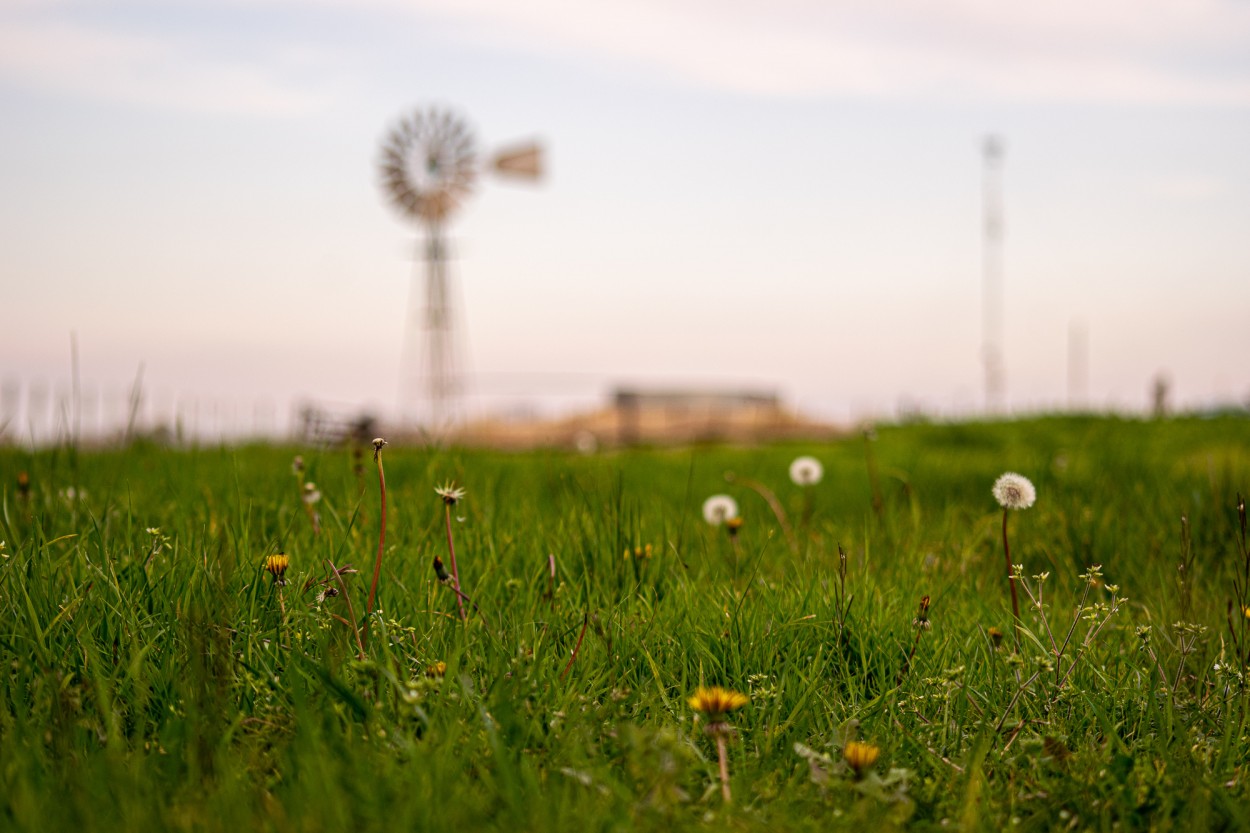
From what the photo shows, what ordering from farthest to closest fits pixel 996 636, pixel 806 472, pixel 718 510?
1. pixel 806 472
2. pixel 718 510
3. pixel 996 636

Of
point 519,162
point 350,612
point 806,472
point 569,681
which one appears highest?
point 519,162

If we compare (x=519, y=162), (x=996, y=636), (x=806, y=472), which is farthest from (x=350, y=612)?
(x=519, y=162)

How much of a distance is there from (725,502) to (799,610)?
1338mm

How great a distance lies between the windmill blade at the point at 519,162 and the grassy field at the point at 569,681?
2631cm

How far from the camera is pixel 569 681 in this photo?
2.43 meters

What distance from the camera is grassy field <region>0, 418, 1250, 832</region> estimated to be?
191cm

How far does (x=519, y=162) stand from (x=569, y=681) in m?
28.4

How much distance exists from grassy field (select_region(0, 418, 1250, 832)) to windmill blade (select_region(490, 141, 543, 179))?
1036 inches

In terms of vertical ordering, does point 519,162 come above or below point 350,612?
above

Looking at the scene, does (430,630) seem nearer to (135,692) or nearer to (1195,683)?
(135,692)

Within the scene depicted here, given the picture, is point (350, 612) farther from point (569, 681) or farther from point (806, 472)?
point (806, 472)

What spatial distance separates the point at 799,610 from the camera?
9.55 ft

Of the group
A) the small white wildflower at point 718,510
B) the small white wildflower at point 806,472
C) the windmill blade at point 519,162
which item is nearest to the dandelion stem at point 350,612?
the small white wildflower at point 718,510

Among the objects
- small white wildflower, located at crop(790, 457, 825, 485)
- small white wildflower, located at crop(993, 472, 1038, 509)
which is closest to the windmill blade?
small white wildflower, located at crop(790, 457, 825, 485)
